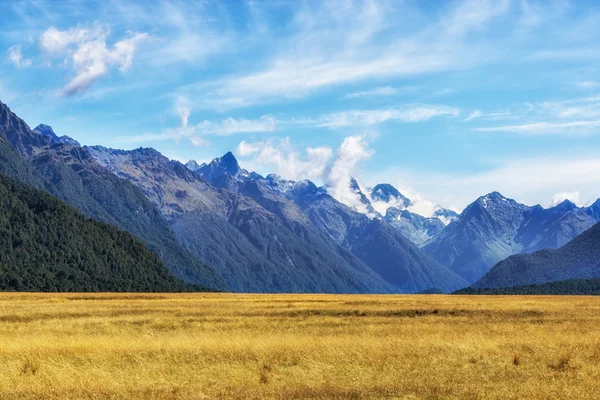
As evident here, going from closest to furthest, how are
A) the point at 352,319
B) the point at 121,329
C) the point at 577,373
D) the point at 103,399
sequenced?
1. the point at 103,399
2. the point at 577,373
3. the point at 121,329
4. the point at 352,319

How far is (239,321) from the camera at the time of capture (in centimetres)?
5534

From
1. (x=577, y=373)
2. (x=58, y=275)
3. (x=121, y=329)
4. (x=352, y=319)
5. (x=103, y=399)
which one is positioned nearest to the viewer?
(x=103, y=399)

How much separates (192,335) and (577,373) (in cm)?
2477

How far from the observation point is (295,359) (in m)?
34.2

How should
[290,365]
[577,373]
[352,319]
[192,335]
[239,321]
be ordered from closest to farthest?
[577,373] → [290,365] → [192,335] → [239,321] → [352,319]

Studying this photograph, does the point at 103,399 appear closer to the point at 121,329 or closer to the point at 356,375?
the point at 356,375

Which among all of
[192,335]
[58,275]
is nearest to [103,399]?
[192,335]

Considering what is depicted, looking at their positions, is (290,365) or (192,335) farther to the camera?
(192,335)

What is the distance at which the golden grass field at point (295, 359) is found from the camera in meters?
26.1

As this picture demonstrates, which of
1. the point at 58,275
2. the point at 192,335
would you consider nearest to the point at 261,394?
the point at 192,335

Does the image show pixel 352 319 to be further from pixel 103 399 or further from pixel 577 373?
pixel 103 399

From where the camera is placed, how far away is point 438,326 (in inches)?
2009

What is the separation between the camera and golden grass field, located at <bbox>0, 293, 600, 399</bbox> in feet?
85.8

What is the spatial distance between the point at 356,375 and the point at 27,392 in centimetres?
1408
